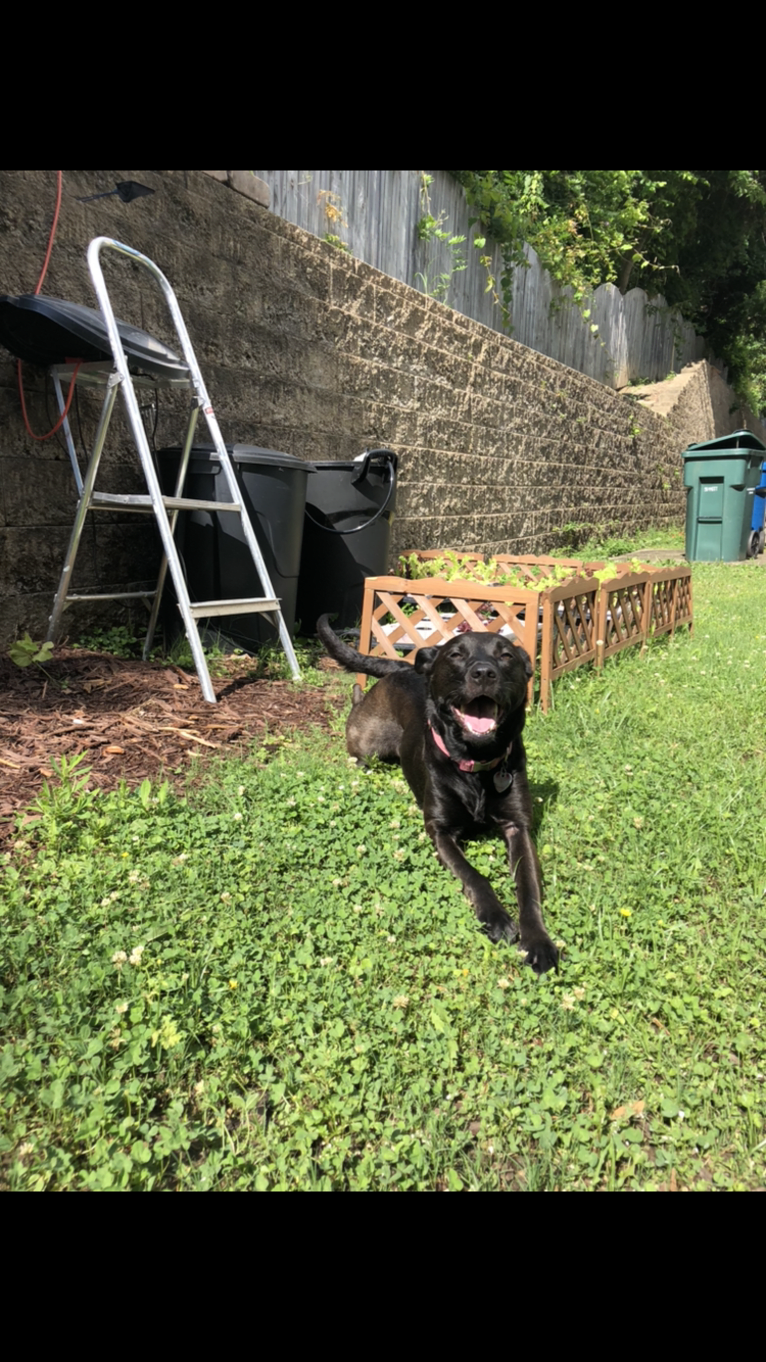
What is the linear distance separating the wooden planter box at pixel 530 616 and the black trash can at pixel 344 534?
32 cm

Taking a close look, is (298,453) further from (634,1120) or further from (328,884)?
(634,1120)

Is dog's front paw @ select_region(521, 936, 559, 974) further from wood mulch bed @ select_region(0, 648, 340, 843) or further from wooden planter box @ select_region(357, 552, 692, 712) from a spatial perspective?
wooden planter box @ select_region(357, 552, 692, 712)

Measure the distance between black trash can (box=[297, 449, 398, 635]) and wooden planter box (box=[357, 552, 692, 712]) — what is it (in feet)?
1.04

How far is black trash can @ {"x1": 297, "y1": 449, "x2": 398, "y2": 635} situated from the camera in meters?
5.56

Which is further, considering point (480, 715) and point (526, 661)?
point (526, 661)

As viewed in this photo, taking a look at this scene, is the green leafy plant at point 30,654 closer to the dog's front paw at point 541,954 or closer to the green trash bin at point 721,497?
the dog's front paw at point 541,954

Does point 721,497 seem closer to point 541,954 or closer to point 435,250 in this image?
point 435,250

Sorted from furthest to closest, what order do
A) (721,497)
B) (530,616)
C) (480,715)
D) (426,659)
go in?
(721,497)
(530,616)
(426,659)
(480,715)

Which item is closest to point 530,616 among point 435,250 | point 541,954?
point 541,954

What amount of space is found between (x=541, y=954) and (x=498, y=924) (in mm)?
180

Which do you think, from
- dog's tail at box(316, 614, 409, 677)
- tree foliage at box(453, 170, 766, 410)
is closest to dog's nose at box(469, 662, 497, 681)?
dog's tail at box(316, 614, 409, 677)

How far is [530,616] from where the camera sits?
437cm
